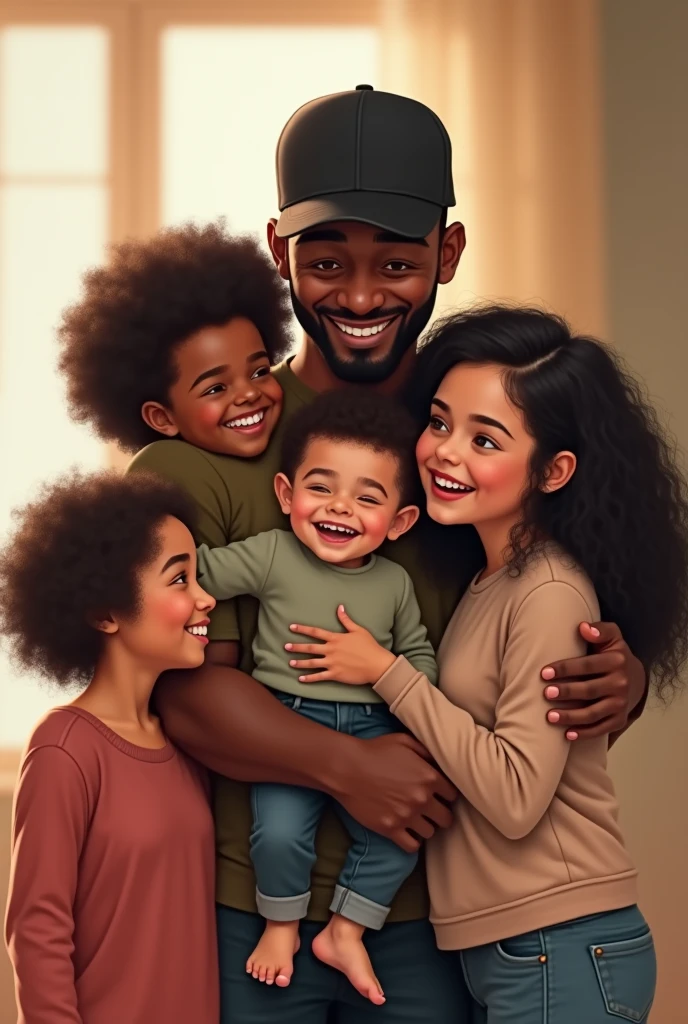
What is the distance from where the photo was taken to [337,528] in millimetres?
1549

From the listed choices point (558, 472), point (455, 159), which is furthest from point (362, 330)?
point (455, 159)

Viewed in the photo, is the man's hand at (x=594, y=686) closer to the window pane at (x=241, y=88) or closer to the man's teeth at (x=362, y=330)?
the man's teeth at (x=362, y=330)

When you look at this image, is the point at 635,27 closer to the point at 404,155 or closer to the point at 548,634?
the point at 404,155

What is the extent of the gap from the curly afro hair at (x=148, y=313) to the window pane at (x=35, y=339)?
64.9 inches

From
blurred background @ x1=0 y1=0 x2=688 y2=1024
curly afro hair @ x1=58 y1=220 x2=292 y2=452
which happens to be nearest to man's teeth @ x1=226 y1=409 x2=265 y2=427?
curly afro hair @ x1=58 y1=220 x2=292 y2=452

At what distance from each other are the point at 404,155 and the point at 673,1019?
2.58m

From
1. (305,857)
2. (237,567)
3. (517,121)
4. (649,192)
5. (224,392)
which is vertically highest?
(517,121)

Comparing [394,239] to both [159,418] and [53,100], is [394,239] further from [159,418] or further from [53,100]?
[53,100]

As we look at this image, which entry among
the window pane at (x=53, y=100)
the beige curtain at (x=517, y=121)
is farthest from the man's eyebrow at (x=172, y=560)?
the window pane at (x=53, y=100)

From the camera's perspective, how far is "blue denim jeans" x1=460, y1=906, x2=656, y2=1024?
56.6 inches

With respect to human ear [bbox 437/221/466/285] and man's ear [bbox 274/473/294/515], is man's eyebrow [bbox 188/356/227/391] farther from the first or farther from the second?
human ear [bbox 437/221/466/285]

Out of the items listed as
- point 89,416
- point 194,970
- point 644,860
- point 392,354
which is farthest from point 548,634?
point 644,860

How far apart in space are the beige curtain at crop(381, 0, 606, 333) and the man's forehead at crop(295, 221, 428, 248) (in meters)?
1.70

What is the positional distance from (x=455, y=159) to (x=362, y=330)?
1879 mm
